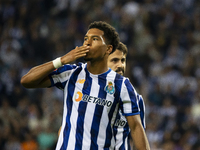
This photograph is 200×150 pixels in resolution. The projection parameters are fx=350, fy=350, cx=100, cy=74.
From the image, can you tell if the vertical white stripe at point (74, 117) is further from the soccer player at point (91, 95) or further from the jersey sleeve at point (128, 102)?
the jersey sleeve at point (128, 102)

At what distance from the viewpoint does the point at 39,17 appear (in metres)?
11.2

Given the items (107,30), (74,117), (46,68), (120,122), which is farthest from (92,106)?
(107,30)

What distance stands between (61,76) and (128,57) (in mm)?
7184

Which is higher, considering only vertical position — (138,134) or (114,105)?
(114,105)

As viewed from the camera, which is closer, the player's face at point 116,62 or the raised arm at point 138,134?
the raised arm at point 138,134

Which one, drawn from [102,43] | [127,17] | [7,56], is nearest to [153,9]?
[127,17]

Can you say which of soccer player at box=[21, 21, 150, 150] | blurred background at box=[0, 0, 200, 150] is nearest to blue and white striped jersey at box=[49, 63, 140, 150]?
soccer player at box=[21, 21, 150, 150]

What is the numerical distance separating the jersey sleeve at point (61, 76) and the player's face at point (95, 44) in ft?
0.87

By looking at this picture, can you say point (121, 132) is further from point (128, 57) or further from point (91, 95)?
point (128, 57)

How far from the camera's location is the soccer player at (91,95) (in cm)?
331

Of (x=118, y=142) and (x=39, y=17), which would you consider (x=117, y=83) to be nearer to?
(x=118, y=142)

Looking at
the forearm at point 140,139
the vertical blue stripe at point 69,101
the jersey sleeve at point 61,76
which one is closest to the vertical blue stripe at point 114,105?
the forearm at point 140,139

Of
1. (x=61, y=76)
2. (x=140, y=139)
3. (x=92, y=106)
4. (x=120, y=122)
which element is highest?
(x=61, y=76)

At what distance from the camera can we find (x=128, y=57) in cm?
1055
